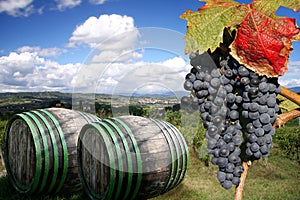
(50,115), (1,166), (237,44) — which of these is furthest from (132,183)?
(1,166)

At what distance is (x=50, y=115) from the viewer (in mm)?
4895

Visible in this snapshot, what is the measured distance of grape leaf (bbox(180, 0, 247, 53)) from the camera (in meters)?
0.83

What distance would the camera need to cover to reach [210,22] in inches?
33.4

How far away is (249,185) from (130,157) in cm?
355

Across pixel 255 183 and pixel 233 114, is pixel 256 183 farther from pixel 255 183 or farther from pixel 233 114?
pixel 233 114

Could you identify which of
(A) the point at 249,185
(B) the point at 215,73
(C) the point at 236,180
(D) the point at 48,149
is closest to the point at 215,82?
(B) the point at 215,73

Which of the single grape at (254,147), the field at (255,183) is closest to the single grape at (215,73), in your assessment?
the single grape at (254,147)

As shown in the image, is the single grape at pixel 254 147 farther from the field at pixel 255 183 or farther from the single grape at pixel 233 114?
the field at pixel 255 183

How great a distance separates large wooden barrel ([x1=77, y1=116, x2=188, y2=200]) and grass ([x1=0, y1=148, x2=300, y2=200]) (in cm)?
91

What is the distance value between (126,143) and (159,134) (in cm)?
55

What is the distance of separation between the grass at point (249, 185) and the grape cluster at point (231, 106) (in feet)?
14.4

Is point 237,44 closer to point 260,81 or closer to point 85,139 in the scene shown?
point 260,81

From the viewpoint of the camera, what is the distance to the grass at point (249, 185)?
553cm

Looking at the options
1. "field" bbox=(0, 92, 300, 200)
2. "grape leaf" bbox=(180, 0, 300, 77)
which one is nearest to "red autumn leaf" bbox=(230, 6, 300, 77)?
"grape leaf" bbox=(180, 0, 300, 77)
